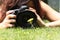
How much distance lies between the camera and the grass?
7.42 ft

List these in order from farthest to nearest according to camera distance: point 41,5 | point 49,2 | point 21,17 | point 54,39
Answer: point 49,2, point 41,5, point 21,17, point 54,39

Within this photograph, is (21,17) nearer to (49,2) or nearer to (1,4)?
(1,4)

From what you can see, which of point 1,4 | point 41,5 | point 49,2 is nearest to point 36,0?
point 41,5

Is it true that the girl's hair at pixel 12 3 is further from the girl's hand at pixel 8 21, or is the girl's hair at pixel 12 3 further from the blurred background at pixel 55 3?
the blurred background at pixel 55 3

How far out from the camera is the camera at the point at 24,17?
2.33 metres

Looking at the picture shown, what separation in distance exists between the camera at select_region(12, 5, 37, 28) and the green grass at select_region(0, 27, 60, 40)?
2.2 inches

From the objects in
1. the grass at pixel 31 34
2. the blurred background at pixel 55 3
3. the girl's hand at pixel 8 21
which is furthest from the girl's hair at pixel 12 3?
the blurred background at pixel 55 3

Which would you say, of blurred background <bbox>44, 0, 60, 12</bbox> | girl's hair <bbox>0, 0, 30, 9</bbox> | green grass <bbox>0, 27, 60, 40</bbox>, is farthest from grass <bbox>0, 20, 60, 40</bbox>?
blurred background <bbox>44, 0, 60, 12</bbox>

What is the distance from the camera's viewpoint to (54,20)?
262cm

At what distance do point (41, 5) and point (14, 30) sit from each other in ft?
1.00

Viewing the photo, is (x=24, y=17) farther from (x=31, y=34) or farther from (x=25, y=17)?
(x=31, y=34)

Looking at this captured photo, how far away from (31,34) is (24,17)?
0.14 meters

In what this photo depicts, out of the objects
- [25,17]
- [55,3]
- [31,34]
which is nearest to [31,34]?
[31,34]

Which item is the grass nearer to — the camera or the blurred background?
the camera
